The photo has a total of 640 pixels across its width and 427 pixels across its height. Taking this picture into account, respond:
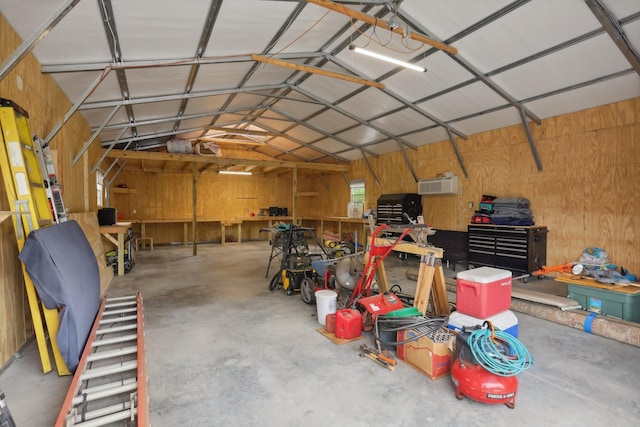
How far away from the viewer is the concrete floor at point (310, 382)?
6.66 ft

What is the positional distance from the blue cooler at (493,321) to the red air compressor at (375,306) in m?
0.50

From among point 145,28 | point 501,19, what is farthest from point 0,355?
point 501,19

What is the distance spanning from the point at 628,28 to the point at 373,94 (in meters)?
3.67

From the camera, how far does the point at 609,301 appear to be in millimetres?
3590

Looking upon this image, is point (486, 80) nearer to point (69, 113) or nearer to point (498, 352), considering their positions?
point (498, 352)

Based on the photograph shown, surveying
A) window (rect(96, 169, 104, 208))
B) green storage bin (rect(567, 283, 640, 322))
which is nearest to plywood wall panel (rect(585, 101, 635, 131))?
green storage bin (rect(567, 283, 640, 322))

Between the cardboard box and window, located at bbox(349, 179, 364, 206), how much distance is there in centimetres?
812

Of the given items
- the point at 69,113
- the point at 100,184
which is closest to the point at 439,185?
the point at 69,113

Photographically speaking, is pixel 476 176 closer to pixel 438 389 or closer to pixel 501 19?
pixel 501 19

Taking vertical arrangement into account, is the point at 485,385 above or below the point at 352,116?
below

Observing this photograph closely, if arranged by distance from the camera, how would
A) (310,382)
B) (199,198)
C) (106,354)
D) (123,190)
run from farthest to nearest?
(199,198)
(123,190)
(310,382)
(106,354)

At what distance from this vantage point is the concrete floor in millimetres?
2029

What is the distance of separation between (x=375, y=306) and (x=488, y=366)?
1.20m

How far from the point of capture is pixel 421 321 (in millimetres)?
2684
